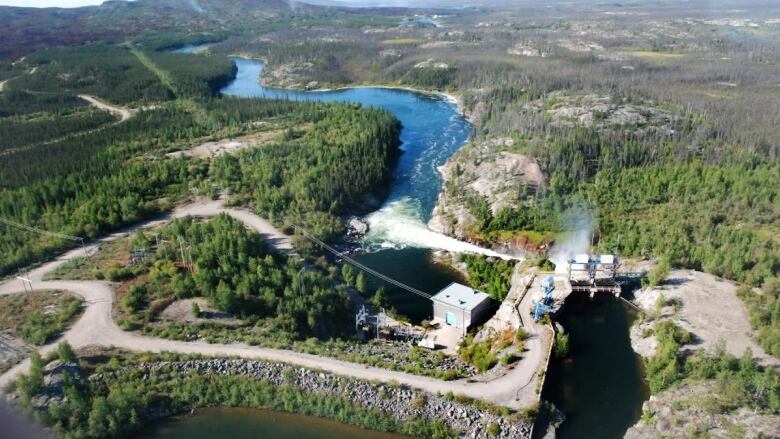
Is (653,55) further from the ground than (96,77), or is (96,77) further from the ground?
(653,55)

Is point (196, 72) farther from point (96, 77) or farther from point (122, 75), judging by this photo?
point (96, 77)

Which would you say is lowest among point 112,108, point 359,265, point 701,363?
point 359,265

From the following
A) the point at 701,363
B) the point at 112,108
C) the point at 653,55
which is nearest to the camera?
the point at 701,363

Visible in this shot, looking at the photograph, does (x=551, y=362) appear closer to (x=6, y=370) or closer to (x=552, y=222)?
(x=552, y=222)

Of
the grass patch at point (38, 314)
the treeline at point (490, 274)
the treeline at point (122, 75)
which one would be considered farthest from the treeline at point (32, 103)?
the treeline at point (490, 274)

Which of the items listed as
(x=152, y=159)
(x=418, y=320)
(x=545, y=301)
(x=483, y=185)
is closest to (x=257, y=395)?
(x=418, y=320)

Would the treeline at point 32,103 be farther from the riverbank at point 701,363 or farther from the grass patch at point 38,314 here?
Answer: the riverbank at point 701,363

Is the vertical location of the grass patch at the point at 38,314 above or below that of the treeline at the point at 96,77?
below
